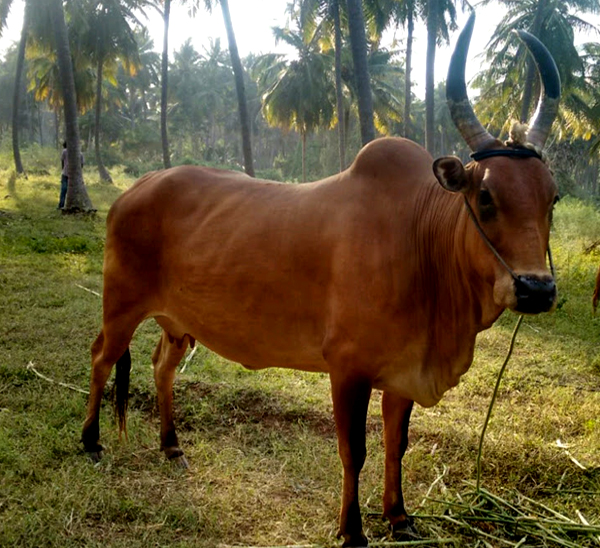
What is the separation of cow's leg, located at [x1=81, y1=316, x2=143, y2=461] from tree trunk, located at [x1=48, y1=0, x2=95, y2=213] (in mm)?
11922

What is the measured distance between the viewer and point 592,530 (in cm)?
326

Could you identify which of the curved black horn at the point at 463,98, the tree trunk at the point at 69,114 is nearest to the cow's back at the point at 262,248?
the curved black horn at the point at 463,98

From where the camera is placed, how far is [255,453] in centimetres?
428

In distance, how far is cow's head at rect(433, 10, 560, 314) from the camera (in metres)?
2.42

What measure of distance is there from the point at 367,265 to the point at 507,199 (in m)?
0.79

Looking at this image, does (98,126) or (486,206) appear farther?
(98,126)

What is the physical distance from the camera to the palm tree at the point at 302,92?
2925 cm

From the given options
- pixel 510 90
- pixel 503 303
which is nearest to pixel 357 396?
pixel 503 303

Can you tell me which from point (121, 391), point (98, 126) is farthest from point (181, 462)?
point (98, 126)

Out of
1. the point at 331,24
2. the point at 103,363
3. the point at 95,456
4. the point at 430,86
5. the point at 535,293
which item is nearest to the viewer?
the point at 535,293

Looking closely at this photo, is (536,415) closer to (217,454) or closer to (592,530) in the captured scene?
(592,530)

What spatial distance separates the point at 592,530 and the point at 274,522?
5.85 ft

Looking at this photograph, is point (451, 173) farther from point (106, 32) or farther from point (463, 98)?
point (106, 32)

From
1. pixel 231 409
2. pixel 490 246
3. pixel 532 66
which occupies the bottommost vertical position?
pixel 231 409
